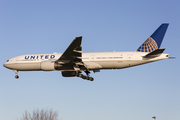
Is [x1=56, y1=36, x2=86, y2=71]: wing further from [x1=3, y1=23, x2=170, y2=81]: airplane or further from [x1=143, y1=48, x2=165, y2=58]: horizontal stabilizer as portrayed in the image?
[x1=143, y1=48, x2=165, y2=58]: horizontal stabilizer

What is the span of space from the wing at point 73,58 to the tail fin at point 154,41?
27.6 ft

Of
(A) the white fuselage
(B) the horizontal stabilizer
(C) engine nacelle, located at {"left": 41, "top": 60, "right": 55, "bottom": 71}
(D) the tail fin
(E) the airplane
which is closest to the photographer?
(B) the horizontal stabilizer

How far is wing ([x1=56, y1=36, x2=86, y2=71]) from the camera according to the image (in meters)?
35.8

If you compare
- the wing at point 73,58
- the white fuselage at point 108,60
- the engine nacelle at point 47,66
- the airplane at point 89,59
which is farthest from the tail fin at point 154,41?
the engine nacelle at point 47,66

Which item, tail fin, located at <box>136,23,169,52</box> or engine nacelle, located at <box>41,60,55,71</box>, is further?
tail fin, located at <box>136,23,169,52</box>

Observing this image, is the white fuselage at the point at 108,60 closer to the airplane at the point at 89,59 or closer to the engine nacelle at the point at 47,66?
the airplane at the point at 89,59

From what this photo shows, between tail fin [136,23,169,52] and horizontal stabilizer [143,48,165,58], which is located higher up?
tail fin [136,23,169,52]

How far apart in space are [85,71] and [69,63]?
4494 millimetres

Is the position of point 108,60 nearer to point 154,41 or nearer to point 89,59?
point 89,59

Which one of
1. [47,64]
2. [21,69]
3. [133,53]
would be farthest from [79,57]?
[21,69]

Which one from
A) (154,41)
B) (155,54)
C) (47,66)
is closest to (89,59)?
(47,66)

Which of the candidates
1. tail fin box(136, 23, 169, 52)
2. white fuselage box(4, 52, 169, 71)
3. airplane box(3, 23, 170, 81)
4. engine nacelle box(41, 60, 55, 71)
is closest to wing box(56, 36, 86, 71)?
airplane box(3, 23, 170, 81)

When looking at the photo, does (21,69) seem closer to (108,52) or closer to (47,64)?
(47,64)

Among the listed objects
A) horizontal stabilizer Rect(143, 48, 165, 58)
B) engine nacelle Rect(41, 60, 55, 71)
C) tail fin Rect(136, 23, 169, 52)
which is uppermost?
tail fin Rect(136, 23, 169, 52)
